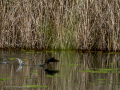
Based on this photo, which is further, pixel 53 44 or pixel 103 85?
pixel 53 44

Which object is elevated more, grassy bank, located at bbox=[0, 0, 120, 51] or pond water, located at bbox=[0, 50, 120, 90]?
grassy bank, located at bbox=[0, 0, 120, 51]

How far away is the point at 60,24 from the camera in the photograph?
10391mm

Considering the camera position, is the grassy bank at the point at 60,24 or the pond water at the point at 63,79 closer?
the pond water at the point at 63,79

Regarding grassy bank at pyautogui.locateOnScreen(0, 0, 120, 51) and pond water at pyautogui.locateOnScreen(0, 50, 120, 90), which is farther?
grassy bank at pyautogui.locateOnScreen(0, 0, 120, 51)

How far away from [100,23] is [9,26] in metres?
3.30

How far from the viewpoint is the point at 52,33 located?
35.0 feet

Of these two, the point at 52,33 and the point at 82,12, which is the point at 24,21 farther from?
the point at 82,12

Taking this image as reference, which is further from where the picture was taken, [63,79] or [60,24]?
[60,24]

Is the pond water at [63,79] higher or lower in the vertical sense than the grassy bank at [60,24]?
lower

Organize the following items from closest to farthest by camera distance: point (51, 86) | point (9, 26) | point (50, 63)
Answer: point (51, 86) < point (50, 63) < point (9, 26)

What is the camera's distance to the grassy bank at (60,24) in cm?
1009

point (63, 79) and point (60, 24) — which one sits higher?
point (60, 24)

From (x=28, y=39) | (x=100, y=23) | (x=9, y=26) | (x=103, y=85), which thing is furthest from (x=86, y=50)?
(x=103, y=85)

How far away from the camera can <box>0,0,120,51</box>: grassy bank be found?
10.1 metres
